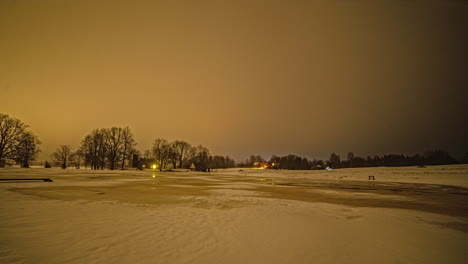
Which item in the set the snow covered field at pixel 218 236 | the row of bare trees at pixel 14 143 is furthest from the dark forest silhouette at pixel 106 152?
the snow covered field at pixel 218 236

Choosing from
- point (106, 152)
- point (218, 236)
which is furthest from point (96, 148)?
point (218, 236)

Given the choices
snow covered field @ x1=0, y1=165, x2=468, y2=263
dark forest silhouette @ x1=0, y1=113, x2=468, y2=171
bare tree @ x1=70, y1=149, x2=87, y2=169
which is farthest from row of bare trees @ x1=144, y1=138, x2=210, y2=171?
snow covered field @ x1=0, y1=165, x2=468, y2=263

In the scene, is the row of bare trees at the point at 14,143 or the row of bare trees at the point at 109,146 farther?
the row of bare trees at the point at 109,146

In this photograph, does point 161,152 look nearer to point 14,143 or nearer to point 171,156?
point 171,156

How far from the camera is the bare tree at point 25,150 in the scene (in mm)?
55344

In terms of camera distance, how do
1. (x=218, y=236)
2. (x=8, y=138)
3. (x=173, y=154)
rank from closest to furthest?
(x=218, y=236), (x=8, y=138), (x=173, y=154)

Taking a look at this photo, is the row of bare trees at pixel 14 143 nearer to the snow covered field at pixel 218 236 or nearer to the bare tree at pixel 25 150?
the bare tree at pixel 25 150

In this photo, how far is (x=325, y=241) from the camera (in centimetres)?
685

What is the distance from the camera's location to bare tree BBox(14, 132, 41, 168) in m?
55.3

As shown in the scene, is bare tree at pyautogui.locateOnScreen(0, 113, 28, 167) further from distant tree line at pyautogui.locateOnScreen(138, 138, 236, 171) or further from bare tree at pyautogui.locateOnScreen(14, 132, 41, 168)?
distant tree line at pyautogui.locateOnScreen(138, 138, 236, 171)

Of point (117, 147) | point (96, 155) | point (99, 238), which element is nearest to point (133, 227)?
point (99, 238)

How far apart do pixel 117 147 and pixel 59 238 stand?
76.4 m

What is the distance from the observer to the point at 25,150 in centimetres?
5778

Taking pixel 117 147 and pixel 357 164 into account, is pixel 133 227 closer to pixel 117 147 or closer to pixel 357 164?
pixel 117 147
